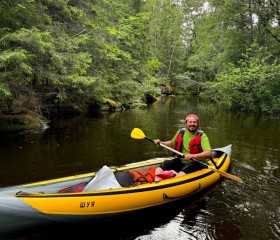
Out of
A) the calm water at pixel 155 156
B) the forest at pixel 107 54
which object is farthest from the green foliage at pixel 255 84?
the calm water at pixel 155 156

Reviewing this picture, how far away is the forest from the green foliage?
0.17ft

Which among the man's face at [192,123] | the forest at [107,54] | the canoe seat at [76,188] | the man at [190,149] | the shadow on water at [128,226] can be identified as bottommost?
the shadow on water at [128,226]

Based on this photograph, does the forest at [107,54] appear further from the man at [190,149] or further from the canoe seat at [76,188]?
the man at [190,149]

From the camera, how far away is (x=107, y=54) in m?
13.7

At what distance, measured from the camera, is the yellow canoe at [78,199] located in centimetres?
319

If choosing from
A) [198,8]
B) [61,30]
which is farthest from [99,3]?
[198,8]

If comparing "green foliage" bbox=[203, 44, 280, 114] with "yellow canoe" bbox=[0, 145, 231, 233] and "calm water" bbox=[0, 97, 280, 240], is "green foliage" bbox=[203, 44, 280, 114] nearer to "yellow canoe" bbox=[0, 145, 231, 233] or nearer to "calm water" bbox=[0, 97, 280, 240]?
"calm water" bbox=[0, 97, 280, 240]

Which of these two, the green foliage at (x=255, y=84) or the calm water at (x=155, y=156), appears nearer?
the calm water at (x=155, y=156)

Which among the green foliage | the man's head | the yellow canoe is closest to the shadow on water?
the yellow canoe

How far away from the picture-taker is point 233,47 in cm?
1841

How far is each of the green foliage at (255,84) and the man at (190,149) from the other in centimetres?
1168

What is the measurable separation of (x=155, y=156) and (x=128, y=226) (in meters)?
3.52

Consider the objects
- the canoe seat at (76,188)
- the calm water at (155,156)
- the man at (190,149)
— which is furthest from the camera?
the man at (190,149)

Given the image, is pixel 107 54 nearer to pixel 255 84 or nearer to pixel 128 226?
pixel 255 84
